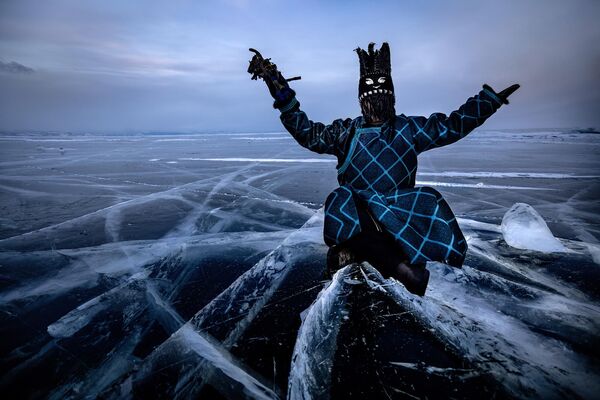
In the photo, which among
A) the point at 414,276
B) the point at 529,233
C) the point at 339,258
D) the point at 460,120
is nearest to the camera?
the point at 414,276

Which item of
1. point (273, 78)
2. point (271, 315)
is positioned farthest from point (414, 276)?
point (273, 78)

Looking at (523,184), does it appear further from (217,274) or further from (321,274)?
(217,274)

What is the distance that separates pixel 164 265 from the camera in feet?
7.46

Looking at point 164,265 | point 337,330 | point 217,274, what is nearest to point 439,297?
point 337,330

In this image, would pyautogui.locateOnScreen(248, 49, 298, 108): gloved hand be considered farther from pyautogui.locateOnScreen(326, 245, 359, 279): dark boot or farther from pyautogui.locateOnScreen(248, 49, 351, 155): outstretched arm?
pyautogui.locateOnScreen(326, 245, 359, 279): dark boot

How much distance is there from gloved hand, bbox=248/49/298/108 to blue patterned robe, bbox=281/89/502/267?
0.06 m

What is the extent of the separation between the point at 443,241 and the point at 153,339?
5.18ft

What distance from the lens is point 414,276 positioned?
156 cm

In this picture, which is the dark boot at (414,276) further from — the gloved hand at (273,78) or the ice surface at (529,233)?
the ice surface at (529,233)

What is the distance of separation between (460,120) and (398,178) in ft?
1.54

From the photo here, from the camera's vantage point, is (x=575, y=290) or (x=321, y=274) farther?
(x=321, y=274)

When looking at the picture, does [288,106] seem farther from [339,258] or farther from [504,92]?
[504,92]

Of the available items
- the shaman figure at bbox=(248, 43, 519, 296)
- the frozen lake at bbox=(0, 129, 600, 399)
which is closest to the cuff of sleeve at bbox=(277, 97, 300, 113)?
the shaman figure at bbox=(248, 43, 519, 296)

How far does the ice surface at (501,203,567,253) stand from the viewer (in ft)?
8.10
